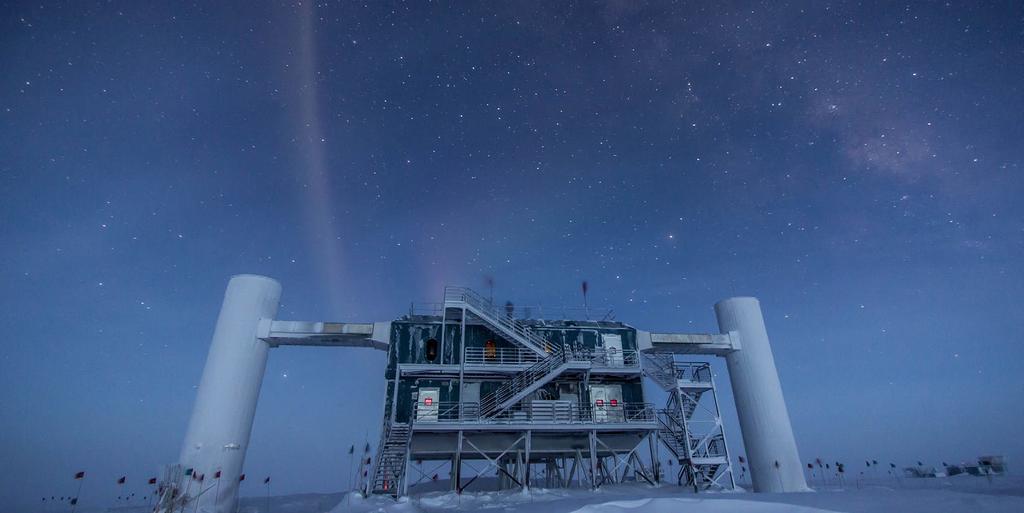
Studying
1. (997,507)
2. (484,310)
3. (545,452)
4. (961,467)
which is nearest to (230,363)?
(484,310)

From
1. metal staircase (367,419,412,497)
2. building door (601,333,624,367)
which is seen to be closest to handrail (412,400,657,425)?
metal staircase (367,419,412,497)

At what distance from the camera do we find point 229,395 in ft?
90.4

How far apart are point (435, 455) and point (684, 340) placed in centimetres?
1823

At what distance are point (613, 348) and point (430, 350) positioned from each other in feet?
39.4

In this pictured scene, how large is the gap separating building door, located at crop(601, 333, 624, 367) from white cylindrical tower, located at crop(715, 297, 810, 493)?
7.86m

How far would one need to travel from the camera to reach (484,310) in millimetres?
31016

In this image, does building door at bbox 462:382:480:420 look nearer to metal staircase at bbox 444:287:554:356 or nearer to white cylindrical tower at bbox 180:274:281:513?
metal staircase at bbox 444:287:554:356

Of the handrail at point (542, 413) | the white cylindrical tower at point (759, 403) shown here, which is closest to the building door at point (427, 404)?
the handrail at point (542, 413)

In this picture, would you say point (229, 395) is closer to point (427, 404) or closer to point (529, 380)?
point (427, 404)

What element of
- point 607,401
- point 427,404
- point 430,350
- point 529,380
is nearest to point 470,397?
point 427,404

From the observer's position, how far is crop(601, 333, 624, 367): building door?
1254 inches

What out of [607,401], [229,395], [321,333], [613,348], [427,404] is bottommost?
[427,404]

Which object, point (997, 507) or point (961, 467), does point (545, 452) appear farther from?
point (961, 467)

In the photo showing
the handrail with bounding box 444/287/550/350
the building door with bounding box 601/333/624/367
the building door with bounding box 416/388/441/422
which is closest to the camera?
the building door with bounding box 416/388/441/422
